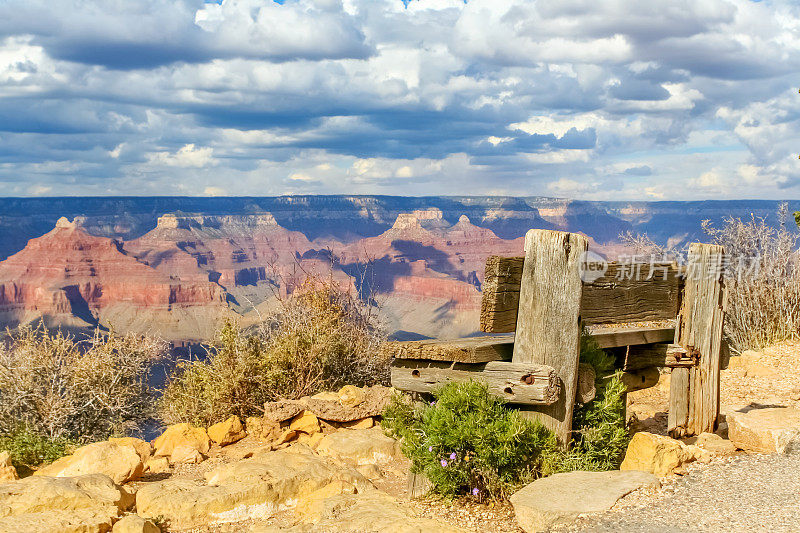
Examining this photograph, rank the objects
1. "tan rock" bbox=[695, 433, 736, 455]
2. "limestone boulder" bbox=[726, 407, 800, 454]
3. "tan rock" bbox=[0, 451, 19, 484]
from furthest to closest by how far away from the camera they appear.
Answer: "tan rock" bbox=[0, 451, 19, 484]
"tan rock" bbox=[695, 433, 736, 455]
"limestone boulder" bbox=[726, 407, 800, 454]

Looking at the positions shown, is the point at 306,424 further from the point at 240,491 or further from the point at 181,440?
the point at 240,491

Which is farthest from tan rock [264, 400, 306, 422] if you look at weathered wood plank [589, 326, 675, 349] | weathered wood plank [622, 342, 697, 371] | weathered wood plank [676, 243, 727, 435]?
weathered wood plank [676, 243, 727, 435]

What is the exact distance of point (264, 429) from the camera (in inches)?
334

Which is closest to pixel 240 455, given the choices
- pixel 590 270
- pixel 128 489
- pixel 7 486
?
pixel 128 489

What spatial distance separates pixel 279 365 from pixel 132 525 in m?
4.03

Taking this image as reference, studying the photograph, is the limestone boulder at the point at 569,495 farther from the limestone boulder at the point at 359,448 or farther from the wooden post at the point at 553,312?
the limestone boulder at the point at 359,448

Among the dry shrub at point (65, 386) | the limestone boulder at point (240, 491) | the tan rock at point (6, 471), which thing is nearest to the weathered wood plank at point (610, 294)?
the limestone boulder at point (240, 491)

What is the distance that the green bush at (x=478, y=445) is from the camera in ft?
17.2

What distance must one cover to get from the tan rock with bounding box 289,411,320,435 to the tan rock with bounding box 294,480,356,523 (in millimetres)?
2008

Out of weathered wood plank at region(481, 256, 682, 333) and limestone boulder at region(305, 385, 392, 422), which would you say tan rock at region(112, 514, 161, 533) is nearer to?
weathered wood plank at region(481, 256, 682, 333)

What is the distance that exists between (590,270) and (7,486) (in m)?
4.95

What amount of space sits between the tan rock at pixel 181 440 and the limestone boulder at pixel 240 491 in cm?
158

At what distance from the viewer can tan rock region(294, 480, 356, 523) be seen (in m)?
5.70

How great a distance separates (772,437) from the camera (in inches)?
246
